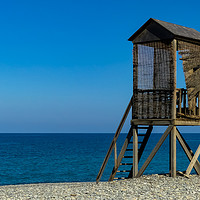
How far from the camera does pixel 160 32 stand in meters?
16.7

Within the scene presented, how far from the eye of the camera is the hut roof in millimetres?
16250

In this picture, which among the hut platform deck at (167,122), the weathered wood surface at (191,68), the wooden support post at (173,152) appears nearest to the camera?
the wooden support post at (173,152)

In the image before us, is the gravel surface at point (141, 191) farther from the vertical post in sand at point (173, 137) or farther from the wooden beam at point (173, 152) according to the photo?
the vertical post in sand at point (173, 137)

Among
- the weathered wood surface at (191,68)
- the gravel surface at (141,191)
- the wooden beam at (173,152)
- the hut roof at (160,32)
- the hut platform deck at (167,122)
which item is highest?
the hut roof at (160,32)

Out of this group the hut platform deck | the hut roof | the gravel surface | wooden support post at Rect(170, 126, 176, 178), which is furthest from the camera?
the hut roof

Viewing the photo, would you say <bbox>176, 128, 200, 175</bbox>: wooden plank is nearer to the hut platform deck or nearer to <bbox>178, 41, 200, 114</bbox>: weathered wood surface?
the hut platform deck

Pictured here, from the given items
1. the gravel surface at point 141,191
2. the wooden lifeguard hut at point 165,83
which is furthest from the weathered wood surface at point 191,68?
the gravel surface at point 141,191

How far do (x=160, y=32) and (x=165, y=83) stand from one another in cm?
236

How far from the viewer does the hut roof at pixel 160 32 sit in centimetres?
1625

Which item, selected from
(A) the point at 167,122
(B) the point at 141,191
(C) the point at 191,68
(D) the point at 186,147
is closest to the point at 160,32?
(C) the point at 191,68

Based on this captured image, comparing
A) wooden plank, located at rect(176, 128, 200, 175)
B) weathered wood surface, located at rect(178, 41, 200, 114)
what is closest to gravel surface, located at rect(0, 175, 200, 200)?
wooden plank, located at rect(176, 128, 200, 175)

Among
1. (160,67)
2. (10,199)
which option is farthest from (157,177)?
(10,199)

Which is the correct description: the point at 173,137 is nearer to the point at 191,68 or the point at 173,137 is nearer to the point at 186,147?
the point at 186,147

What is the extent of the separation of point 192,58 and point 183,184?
5.83m
